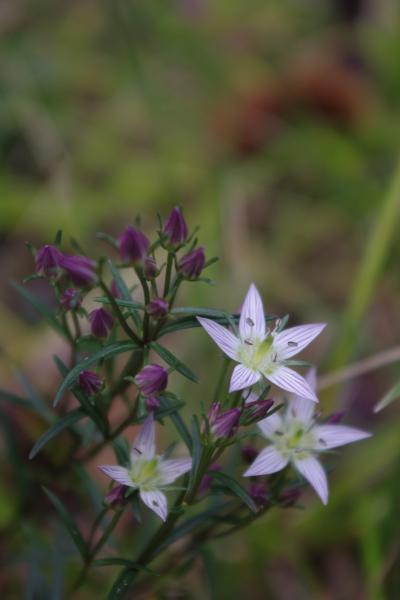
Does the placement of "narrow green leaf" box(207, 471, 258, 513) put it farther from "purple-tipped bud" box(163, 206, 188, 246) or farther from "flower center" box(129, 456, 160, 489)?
"purple-tipped bud" box(163, 206, 188, 246)

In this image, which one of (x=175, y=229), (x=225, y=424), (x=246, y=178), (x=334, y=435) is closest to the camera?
(x=225, y=424)

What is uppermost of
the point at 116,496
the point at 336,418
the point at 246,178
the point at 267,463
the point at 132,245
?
the point at 246,178

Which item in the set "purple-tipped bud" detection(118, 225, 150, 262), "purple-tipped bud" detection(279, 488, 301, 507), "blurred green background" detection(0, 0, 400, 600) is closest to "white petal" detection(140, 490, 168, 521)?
"purple-tipped bud" detection(279, 488, 301, 507)

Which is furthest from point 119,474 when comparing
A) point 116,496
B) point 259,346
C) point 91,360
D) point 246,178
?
point 246,178

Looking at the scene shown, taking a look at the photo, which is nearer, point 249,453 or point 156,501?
point 156,501

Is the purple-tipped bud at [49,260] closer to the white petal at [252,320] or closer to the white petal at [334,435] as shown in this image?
the white petal at [252,320]

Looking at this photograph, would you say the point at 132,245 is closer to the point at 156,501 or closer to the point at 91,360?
the point at 91,360

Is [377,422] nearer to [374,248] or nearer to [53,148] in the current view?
[374,248]
